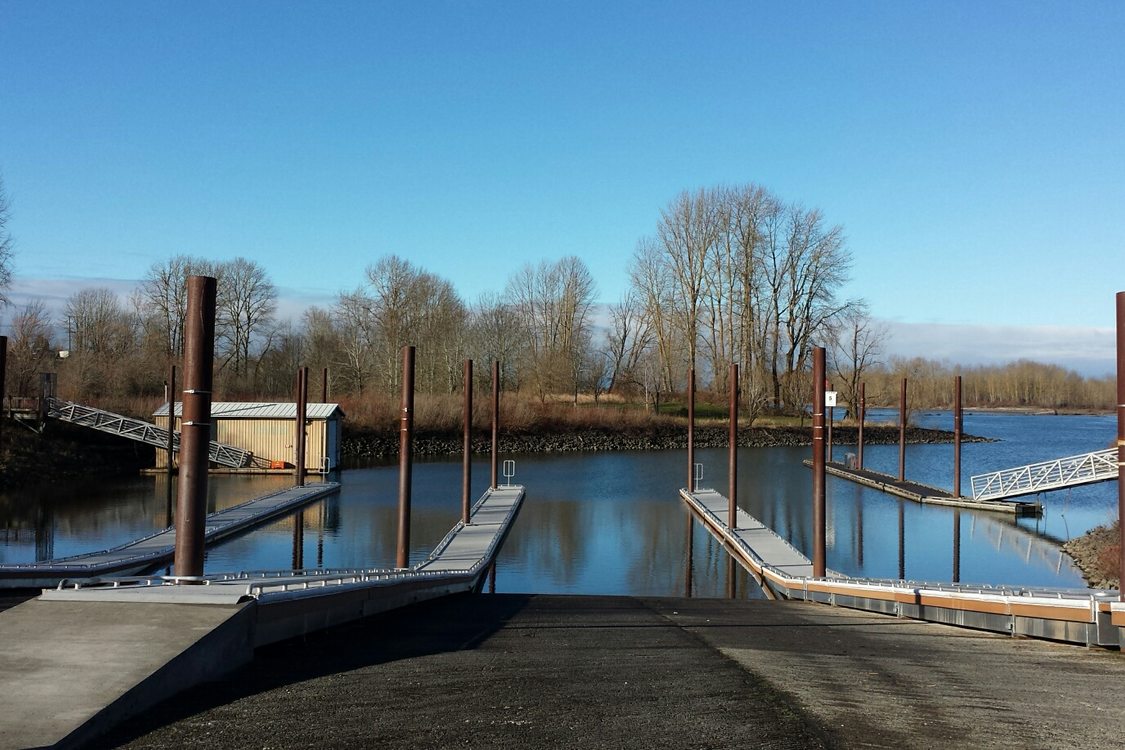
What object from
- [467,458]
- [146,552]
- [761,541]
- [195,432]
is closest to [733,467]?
[761,541]

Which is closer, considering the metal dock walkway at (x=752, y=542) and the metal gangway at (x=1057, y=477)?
the metal dock walkway at (x=752, y=542)

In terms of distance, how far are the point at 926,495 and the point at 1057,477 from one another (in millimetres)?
4725

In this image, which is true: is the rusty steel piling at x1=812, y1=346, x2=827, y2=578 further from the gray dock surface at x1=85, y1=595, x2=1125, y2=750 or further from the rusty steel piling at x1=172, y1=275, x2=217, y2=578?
the rusty steel piling at x1=172, y1=275, x2=217, y2=578

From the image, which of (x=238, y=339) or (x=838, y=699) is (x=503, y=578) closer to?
(x=838, y=699)

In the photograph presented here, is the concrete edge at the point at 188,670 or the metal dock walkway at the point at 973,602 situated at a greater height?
the concrete edge at the point at 188,670

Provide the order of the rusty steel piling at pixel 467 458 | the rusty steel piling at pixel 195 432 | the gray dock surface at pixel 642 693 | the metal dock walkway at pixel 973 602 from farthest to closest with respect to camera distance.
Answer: the rusty steel piling at pixel 467 458, the metal dock walkway at pixel 973 602, the rusty steel piling at pixel 195 432, the gray dock surface at pixel 642 693

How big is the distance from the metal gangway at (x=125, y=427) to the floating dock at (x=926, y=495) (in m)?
25.4

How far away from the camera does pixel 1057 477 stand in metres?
32.9

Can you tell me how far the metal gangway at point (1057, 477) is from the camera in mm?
29438

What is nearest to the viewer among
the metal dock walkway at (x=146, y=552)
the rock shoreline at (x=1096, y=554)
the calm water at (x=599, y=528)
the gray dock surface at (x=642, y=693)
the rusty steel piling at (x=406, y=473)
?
the gray dock surface at (x=642, y=693)

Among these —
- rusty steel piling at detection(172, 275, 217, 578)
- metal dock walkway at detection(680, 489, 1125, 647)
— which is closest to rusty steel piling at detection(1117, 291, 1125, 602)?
metal dock walkway at detection(680, 489, 1125, 647)

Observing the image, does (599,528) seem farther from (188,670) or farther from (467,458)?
(188,670)

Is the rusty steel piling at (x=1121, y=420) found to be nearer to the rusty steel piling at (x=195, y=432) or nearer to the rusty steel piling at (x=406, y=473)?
the rusty steel piling at (x=195, y=432)

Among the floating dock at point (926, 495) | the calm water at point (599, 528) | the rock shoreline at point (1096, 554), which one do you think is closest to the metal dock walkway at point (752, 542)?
the calm water at point (599, 528)
